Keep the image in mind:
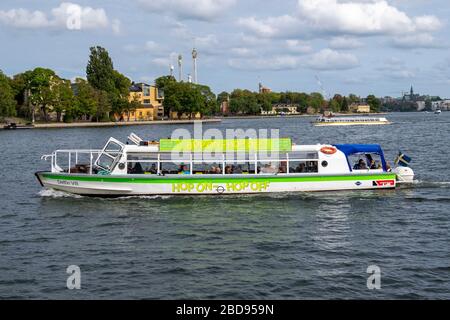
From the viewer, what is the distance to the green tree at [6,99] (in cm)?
13900

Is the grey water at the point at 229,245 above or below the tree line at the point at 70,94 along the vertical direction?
below

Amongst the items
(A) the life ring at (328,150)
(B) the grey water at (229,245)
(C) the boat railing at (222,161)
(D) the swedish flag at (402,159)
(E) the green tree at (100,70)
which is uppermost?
(E) the green tree at (100,70)

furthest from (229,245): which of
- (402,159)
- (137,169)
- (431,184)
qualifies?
(431,184)

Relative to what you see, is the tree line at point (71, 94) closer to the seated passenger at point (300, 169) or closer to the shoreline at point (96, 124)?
the shoreline at point (96, 124)

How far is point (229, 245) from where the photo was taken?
23.6 meters

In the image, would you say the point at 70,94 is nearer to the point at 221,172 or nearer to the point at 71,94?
the point at 71,94

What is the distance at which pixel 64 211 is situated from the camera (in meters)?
31.0

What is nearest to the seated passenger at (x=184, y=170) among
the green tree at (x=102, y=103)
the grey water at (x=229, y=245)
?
the grey water at (x=229, y=245)

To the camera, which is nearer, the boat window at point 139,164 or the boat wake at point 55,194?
the boat window at point 139,164

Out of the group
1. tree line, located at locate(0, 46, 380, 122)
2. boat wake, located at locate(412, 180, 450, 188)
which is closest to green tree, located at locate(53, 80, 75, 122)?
tree line, located at locate(0, 46, 380, 122)

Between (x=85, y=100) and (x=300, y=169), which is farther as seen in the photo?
(x=85, y=100)

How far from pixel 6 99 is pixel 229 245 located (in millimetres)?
128743

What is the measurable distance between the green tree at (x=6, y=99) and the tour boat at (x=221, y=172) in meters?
113

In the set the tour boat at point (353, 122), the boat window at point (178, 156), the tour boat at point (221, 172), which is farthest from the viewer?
the tour boat at point (353, 122)
